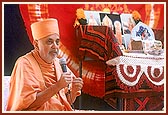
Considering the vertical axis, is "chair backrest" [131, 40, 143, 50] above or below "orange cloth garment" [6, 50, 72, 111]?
above

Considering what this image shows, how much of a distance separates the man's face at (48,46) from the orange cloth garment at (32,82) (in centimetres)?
3

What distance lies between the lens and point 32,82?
258cm

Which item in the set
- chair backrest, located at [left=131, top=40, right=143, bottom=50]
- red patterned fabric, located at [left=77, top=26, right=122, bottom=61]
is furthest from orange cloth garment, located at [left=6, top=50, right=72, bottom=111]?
chair backrest, located at [left=131, top=40, right=143, bottom=50]

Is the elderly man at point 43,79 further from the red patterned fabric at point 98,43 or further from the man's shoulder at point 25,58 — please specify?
the red patterned fabric at point 98,43

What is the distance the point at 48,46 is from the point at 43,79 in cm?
A: 18

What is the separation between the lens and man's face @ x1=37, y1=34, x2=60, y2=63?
103 inches

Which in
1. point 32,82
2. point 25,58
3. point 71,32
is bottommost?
point 32,82

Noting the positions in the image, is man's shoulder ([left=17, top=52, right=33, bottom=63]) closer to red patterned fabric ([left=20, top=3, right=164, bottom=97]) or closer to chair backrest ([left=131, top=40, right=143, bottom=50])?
red patterned fabric ([left=20, top=3, right=164, bottom=97])

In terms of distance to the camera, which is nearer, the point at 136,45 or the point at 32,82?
the point at 32,82

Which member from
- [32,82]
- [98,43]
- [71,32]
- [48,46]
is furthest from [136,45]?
[32,82]

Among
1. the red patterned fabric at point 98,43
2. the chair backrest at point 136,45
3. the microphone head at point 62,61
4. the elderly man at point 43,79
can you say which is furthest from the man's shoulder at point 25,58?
the chair backrest at point 136,45

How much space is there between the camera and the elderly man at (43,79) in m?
2.58

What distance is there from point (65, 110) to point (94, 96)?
0.18 m

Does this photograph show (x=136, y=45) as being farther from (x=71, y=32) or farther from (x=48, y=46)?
(x=48, y=46)
